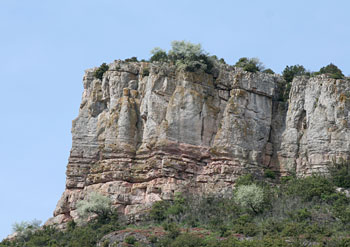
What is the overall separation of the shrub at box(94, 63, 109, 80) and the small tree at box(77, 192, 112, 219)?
42.1 feet

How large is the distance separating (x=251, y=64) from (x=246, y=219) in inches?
694

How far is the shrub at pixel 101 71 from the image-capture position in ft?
324

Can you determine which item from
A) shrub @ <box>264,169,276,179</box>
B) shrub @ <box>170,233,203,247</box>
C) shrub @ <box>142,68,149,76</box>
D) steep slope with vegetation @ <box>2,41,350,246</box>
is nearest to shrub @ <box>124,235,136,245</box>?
steep slope with vegetation @ <box>2,41,350,246</box>

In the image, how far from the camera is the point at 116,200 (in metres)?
90.9

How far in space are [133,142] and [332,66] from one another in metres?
19.6

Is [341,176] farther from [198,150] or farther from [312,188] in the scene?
[198,150]

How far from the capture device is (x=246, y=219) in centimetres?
8631

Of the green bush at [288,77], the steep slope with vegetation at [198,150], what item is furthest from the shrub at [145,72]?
the green bush at [288,77]

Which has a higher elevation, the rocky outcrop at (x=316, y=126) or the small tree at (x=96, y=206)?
the rocky outcrop at (x=316, y=126)

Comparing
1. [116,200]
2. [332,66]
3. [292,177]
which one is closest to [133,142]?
[116,200]

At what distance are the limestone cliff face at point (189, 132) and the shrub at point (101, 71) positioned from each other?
0.70 metres

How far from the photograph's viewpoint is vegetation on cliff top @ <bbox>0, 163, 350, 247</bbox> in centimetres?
8200

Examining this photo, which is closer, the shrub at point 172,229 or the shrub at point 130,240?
the shrub at point 130,240

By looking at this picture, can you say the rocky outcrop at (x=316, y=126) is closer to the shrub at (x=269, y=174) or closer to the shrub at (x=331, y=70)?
the shrub at (x=269, y=174)
